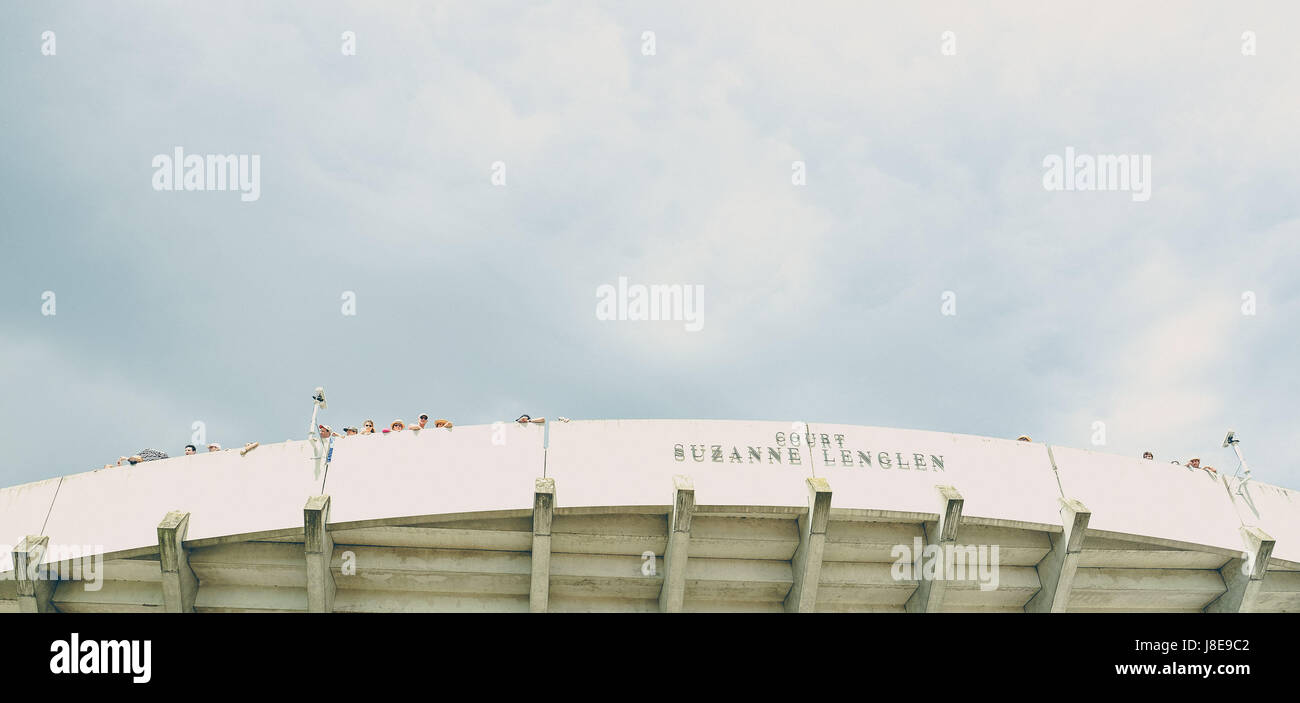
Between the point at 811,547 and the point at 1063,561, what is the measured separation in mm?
5601

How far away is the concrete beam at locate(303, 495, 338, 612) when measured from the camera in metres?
14.1

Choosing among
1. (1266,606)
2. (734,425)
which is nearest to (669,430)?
(734,425)

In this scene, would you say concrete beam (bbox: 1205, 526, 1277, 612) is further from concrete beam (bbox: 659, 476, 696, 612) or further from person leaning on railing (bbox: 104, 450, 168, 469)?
person leaning on railing (bbox: 104, 450, 168, 469)

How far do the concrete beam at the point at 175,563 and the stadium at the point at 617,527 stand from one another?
4 centimetres

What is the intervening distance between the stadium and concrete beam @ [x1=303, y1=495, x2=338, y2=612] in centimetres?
4

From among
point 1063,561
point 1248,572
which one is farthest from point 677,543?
point 1248,572

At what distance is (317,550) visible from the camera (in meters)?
14.2

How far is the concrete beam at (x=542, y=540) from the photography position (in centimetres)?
1449

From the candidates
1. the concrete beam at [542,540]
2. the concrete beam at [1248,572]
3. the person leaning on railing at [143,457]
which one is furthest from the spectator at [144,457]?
the concrete beam at [1248,572]
